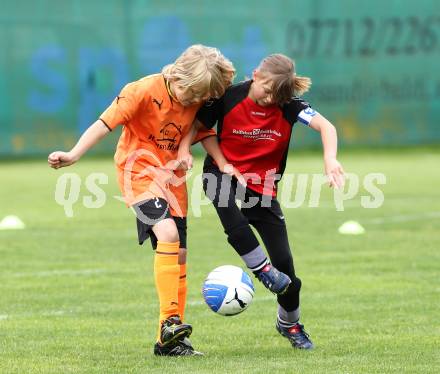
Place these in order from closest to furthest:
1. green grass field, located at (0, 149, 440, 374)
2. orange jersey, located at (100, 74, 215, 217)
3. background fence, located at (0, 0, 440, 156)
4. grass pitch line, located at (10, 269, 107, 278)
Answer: green grass field, located at (0, 149, 440, 374)
orange jersey, located at (100, 74, 215, 217)
grass pitch line, located at (10, 269, 107, 278)
background fence, located at (0, 0, 440, 156)

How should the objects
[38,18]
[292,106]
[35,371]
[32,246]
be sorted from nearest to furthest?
[35,371] < [292,106] < [32,246] < [38,18]

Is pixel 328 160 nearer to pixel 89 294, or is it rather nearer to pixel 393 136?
pixel 89 294

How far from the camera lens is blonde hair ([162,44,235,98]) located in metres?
6.22

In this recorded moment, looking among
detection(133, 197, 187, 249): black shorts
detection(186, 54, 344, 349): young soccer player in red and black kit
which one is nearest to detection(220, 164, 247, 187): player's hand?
detection(186, 54, 344, 349): young soccer player in red and black kit

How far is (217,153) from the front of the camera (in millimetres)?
6605

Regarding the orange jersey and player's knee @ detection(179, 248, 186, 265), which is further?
→ player's knee @ detection(179, 248, 186, 265)

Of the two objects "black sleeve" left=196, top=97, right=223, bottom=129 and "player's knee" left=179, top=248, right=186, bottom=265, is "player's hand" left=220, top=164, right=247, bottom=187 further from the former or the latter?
"player's knee" left=179, top=248, right=186, bottom=265

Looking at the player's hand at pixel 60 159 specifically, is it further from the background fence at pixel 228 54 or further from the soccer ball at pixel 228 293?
the background fence at pixel 228 54

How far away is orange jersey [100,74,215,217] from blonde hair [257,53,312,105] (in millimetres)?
478

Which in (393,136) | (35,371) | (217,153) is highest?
(217,153)

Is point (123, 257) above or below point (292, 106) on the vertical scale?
below

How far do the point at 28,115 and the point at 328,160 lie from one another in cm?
1687

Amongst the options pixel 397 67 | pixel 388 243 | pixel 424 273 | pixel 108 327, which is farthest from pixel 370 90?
pixel 108 327

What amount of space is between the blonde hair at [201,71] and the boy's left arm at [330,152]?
0.59m
